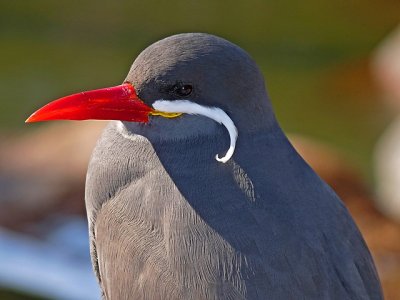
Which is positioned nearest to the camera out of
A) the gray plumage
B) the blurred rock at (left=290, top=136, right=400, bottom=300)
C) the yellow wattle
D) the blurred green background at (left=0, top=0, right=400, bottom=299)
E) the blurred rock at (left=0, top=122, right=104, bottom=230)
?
the gray plumage

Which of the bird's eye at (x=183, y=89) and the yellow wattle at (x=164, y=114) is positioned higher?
the bird's eye at (x=183, y=89)

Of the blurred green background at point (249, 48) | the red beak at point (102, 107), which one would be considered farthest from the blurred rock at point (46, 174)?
the red beak at point (102, 107)

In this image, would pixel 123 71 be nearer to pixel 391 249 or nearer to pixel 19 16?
pixel 19 16

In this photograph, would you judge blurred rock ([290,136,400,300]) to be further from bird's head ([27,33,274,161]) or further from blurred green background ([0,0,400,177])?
bird's head ([27,33,274,161])

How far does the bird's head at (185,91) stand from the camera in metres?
3.36

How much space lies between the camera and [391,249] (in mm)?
7258

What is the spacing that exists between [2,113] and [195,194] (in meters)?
8.57

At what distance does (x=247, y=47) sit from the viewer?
13117mm

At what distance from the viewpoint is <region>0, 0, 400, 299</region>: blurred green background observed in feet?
38.9

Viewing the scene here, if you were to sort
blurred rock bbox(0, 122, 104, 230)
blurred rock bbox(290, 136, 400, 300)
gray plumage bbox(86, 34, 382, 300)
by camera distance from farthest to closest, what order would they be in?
blurred rock bbox(0, 122, 104, 230), blurred rock bbox(290, 136, 400, 300), gray plumage bbox(86, 34, 382, 300)

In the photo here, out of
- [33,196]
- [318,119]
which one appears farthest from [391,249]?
[318,119]

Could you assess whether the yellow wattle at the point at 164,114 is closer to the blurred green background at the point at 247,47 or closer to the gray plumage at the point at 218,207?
the gray plumage at the point at 218,207

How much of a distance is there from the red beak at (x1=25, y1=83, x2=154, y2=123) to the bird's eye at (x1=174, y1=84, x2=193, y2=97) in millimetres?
128

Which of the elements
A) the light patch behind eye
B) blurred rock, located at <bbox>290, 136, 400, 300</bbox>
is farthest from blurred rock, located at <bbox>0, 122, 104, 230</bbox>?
the light patch behind eye
